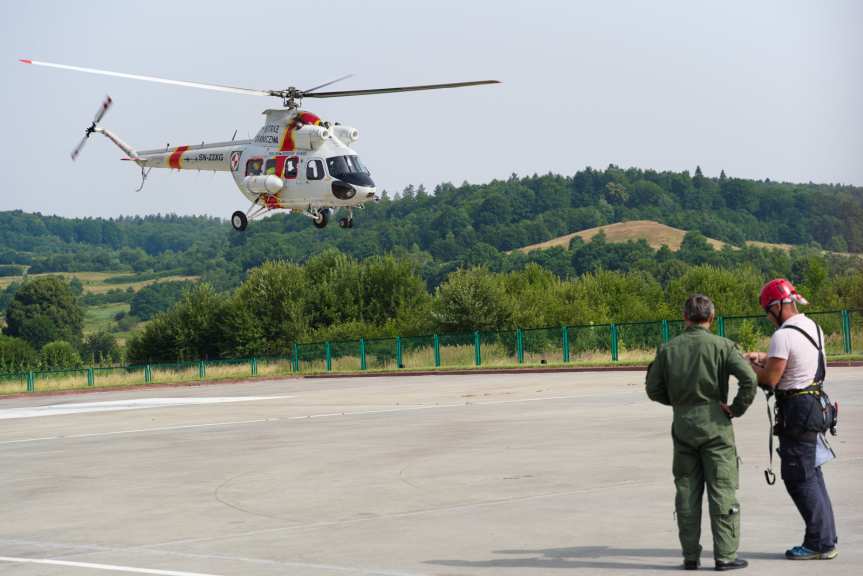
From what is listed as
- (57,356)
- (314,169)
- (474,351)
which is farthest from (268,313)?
(57,356)

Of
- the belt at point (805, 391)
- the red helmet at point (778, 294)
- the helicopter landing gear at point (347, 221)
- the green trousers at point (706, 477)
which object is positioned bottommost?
the green trousers at point (706, 477)

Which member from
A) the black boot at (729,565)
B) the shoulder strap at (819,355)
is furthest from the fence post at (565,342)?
the black boot at (729,565)

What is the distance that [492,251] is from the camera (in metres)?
184

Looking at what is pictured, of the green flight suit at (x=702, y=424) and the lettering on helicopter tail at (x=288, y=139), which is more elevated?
the lettering on helicopter tail at (x=288, y=139)

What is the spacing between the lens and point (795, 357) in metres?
8.54

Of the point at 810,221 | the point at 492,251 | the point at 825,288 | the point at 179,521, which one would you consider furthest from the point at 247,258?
the point at 179,521

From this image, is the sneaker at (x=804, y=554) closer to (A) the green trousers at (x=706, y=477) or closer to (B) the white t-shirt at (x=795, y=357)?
(A) the green trousers at (x=706, y=477)

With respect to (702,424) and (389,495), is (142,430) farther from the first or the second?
(702,424)

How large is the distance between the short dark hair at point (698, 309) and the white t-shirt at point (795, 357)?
19.8 inches

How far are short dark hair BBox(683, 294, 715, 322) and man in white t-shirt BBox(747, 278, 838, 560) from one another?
0.40 m

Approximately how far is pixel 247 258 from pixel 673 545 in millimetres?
167966

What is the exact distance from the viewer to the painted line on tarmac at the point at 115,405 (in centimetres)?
3166

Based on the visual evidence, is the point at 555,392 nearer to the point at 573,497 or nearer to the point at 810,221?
the point at 573,497

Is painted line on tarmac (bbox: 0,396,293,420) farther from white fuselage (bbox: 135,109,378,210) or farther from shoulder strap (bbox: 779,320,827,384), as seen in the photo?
shoulder strap (bbox: 779,320,827,384)
